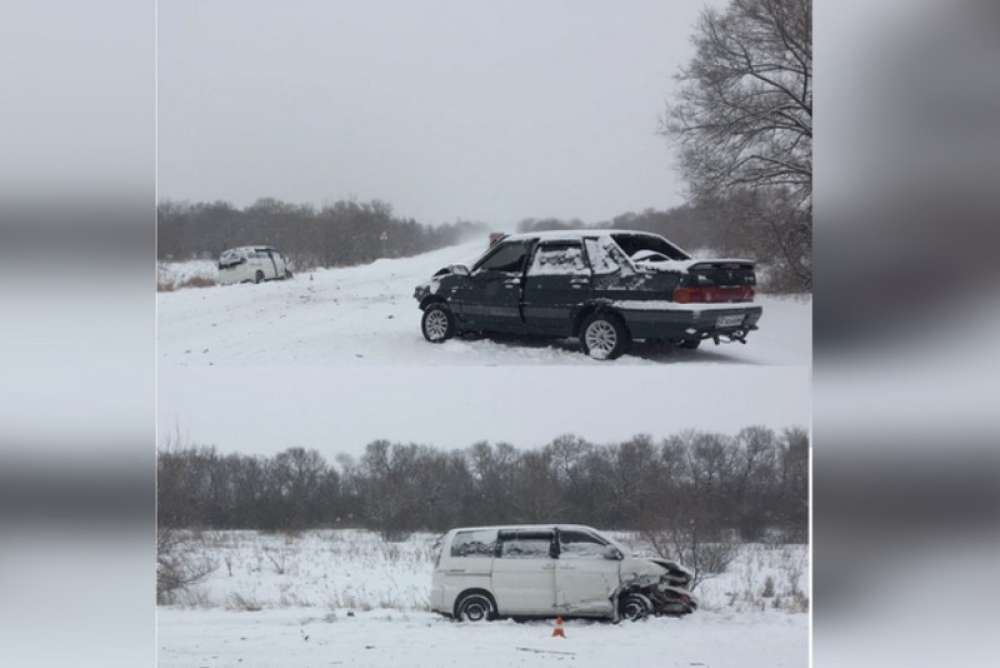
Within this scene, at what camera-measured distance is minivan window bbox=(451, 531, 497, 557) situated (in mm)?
4078

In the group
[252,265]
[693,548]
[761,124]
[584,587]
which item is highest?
[761,124]

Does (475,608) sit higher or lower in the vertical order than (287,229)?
lower

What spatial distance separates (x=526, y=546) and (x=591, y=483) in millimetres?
380

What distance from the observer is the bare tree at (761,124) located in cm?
404

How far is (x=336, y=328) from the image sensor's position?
425cm

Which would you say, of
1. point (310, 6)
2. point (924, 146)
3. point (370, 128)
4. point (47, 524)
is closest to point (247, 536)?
point (47, 524)

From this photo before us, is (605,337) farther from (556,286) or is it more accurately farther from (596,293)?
(556,286)

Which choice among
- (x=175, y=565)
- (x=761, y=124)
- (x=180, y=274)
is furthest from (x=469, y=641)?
(x=761, y=124)

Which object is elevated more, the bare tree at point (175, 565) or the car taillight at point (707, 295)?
the car taillight at point (707, 295)

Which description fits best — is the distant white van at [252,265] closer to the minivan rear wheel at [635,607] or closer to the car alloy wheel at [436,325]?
the car alloy wheel at [436,325]

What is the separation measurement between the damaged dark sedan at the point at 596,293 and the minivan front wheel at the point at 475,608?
111 cm

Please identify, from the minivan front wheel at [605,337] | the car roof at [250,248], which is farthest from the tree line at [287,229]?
the minivan front wheel at [605,337]

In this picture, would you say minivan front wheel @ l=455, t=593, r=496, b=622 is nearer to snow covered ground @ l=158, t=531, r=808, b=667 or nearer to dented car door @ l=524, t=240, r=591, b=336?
snow covered ground @ l=158, t=531, r=808, b=667

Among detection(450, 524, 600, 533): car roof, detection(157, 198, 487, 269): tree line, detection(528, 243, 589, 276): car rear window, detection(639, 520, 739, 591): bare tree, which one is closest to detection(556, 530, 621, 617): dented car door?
detection(450, 524, 600, 533): car roof
